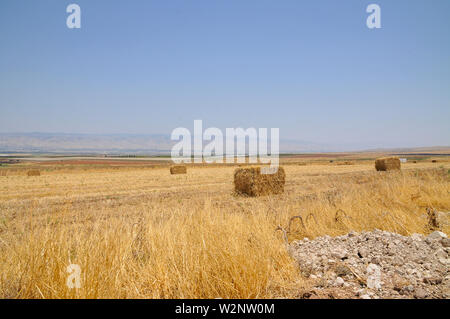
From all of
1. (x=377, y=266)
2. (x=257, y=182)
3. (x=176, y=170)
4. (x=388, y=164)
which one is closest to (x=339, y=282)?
(x=377, y=266)

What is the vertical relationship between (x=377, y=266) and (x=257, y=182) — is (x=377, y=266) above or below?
above

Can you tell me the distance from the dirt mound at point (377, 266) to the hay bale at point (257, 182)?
33.5 feet

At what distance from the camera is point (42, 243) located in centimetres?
291

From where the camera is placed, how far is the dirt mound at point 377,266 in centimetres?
279

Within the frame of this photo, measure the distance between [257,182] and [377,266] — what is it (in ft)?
37.8

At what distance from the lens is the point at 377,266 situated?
10.9ft

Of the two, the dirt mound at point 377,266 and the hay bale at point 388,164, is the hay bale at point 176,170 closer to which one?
the hay bale at point 388,164

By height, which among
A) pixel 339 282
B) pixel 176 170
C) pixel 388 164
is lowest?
pixel 176 170

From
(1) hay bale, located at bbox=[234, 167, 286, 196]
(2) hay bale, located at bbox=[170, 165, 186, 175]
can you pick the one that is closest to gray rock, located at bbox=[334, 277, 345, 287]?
(1) hay bale, located at bbox=[234, 167, 286, 196]

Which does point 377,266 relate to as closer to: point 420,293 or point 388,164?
point 420,293
